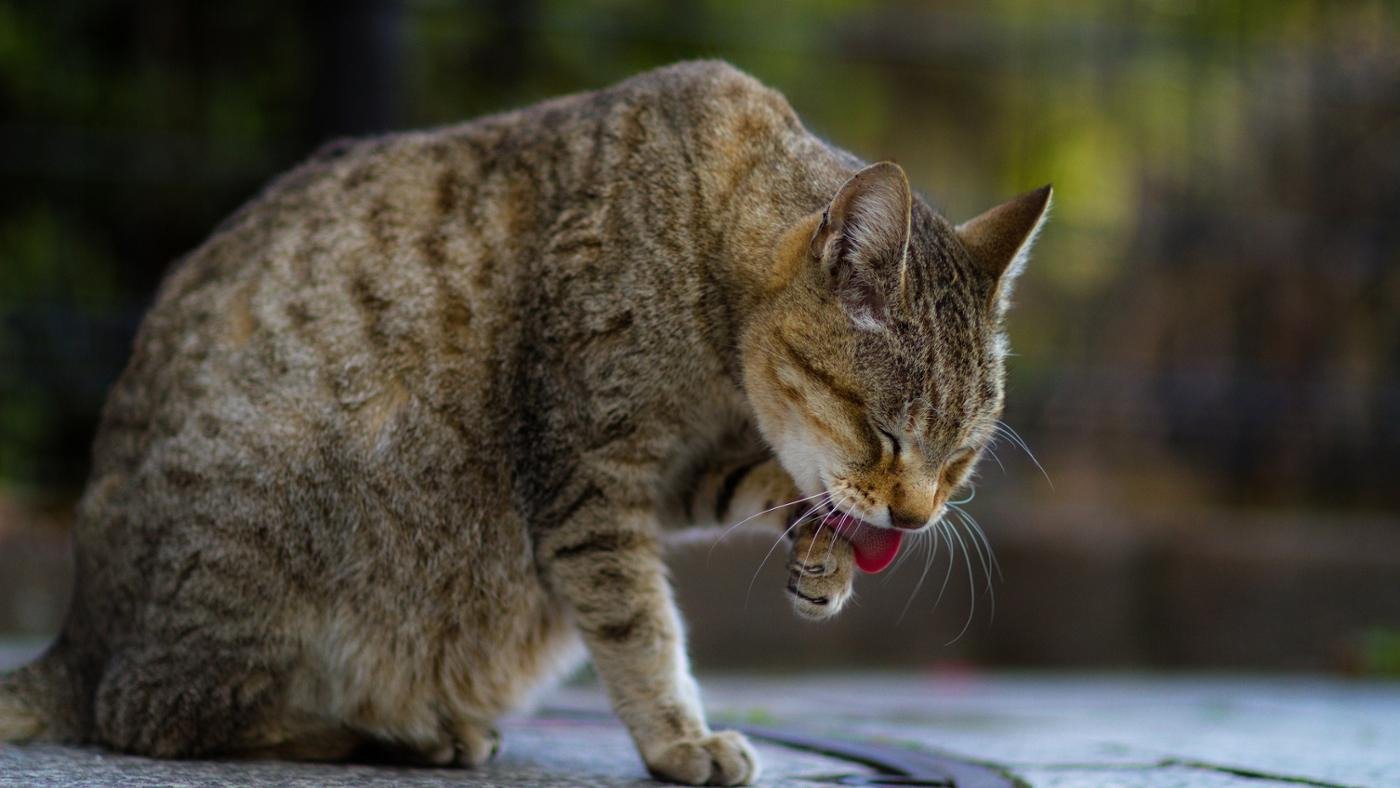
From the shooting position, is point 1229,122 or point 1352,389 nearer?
point 1352,389

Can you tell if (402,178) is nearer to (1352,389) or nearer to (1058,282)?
(1058,282)

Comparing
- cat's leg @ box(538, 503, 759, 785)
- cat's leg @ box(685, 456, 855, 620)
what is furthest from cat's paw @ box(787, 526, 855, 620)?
cat's leg @ box(538, 503, 759, 785)

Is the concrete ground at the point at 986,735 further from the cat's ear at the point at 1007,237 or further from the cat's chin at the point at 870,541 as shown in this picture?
the cat's ear at the point at 1007,237

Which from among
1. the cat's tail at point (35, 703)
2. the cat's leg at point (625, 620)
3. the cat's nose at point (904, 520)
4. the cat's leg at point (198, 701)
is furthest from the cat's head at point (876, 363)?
the cat's tail at point (35, 703)

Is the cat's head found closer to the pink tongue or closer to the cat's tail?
the pink tongue

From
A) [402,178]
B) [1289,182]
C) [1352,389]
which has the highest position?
[1289,182]

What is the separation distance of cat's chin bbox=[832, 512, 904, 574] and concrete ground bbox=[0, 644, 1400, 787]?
0.38 m

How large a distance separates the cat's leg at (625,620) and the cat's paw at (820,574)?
256 millimetres

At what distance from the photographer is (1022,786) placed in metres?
2.57

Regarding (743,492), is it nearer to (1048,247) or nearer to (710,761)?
(710,761)

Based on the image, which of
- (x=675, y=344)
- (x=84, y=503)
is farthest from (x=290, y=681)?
(x=675, y=344)

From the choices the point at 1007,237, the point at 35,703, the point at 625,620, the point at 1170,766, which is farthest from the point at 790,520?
the point at 35,703

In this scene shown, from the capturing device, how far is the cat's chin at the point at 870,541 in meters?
2.75

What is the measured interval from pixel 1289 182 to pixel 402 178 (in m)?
4.54
